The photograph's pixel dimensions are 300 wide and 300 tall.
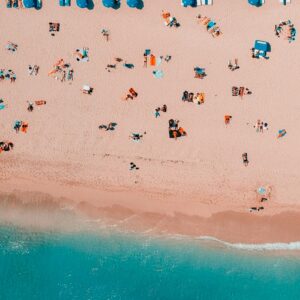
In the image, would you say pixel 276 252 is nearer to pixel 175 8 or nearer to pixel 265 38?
pixel 265 38

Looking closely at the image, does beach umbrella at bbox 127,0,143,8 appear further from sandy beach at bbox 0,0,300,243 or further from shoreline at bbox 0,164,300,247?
shoreline at bbox 0,164,300,247

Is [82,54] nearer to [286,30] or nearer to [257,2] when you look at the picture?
[257,2]

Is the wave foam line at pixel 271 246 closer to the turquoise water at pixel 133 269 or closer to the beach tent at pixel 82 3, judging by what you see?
the turquoise water at pixel 133 269

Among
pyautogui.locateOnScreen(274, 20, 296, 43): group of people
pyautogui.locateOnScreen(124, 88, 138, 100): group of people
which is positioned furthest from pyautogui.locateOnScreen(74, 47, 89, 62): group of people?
pyautogui.locateOnScreen(274, 20, 296, 43): group of people

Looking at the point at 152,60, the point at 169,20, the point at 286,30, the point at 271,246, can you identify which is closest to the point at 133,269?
the point at 271,246

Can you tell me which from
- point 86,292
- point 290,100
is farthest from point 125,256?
point 290,100

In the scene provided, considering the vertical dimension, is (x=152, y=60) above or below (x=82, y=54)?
below

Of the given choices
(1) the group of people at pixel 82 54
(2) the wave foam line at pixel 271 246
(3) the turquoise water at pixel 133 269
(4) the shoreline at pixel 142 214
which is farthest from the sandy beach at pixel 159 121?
(3) the turquoise water at pixel 133 269
